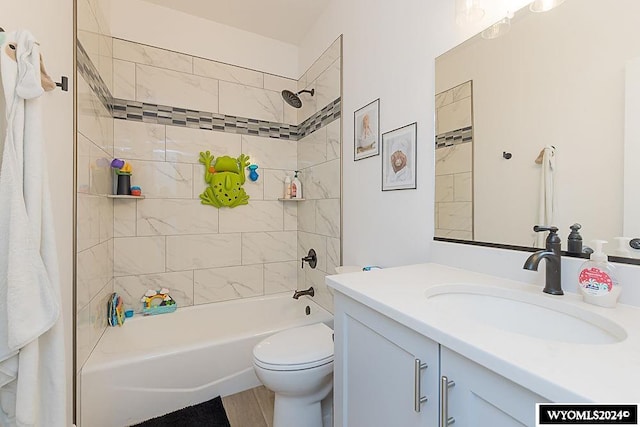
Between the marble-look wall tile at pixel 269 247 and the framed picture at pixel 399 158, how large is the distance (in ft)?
4.35

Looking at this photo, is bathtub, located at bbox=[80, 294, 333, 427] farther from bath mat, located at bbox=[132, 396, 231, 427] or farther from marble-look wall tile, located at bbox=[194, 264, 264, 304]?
marble-look wall tile, located at bbox=[194, 264, 264, 304]

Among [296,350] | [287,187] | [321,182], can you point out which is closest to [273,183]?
[287,187]

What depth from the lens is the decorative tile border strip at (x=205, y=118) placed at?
2027 mm

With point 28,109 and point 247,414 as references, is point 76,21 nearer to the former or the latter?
point 28,109

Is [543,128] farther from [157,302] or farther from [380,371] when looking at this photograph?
[157,302]

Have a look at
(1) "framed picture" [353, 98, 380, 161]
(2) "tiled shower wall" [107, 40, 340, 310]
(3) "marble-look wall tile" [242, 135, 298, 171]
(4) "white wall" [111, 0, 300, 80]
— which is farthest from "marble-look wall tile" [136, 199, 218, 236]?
(1) "framed picture" [353, 98, 380, 161]

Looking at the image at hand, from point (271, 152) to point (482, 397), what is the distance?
7.82 feet

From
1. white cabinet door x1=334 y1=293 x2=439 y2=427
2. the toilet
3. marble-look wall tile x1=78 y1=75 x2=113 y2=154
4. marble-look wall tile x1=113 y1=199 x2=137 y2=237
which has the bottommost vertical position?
the toilet

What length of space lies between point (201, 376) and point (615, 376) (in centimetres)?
182

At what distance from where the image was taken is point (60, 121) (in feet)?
3.93

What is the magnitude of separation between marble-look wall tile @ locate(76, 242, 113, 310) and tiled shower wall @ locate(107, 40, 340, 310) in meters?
0.24

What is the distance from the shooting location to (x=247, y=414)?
1.64m

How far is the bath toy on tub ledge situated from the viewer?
6.98 feet

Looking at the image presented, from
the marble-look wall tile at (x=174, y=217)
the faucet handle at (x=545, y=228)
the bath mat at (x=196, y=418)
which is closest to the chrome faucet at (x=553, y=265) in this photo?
Answer: the faucet handle at (x=545, y=228)
